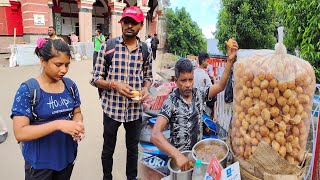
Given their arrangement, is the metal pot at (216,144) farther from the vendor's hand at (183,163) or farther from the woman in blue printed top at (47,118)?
the woman in blue printed top at (47,118)

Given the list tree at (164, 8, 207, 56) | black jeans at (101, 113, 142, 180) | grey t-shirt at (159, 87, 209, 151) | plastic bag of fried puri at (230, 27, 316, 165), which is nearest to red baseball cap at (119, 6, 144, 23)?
grey t-shirt at (159, 87, 209, 151)

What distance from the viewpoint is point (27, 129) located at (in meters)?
1.51

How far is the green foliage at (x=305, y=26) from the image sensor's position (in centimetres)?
347

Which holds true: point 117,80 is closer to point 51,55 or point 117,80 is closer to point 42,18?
point 51,55

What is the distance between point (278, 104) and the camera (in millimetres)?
1092

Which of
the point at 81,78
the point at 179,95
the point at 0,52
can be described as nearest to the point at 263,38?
the point at 81,78

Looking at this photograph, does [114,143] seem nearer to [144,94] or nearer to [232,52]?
[144,94]

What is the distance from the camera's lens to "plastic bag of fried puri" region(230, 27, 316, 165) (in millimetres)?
1080

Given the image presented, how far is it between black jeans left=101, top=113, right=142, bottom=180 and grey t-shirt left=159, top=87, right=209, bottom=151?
0.86m

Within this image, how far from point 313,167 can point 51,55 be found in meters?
2.04

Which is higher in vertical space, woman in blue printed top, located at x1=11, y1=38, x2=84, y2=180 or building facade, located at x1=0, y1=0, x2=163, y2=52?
building facade, located at x1=0, y1=0, x2=163, y2=52

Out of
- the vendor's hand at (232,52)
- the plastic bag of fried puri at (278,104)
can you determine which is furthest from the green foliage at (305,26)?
the plastic bag of fried puri at (278,104)

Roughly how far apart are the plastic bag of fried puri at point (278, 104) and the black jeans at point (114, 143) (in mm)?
1502

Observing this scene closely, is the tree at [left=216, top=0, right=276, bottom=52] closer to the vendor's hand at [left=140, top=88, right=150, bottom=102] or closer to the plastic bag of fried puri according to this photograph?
the vendor's hand at [left=140, top=88, right=150, bottom=102]
